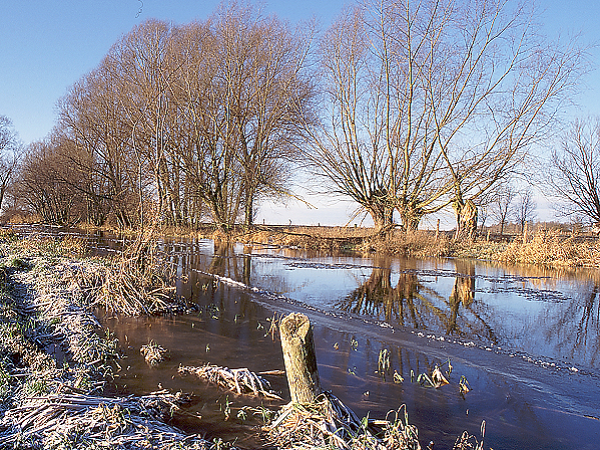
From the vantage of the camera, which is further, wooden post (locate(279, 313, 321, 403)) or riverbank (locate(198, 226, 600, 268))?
riverbank (locate(198, 226, 600, 268))

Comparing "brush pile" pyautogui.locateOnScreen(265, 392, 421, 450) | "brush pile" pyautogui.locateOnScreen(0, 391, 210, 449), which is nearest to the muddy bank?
"brush pile" pyautogui.locateOnScreen(0, 391, 210, 449)

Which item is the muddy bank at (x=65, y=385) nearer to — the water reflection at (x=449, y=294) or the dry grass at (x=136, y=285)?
the dry grass at (x=136, y=285)

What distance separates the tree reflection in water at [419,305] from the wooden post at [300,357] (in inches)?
173

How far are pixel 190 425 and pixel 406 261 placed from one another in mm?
15827

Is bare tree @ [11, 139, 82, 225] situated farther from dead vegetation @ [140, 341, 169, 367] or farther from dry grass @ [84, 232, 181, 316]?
dead vegetation @ [140, 341, 169, 367]

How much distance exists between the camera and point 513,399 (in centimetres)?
464

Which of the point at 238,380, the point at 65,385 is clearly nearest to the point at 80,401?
the point at 65,385

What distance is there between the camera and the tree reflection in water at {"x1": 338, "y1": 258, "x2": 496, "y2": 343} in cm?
771

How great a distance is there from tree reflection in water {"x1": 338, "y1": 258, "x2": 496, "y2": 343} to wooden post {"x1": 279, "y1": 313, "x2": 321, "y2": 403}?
14.4 feet

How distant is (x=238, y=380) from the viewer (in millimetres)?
4531

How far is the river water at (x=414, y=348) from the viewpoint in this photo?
407 centimetres

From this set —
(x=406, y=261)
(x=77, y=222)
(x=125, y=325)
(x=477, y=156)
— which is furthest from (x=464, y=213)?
(x=77, y=222)

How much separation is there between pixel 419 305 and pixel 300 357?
641 centimetres

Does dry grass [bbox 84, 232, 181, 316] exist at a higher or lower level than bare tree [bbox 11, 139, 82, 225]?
lower
